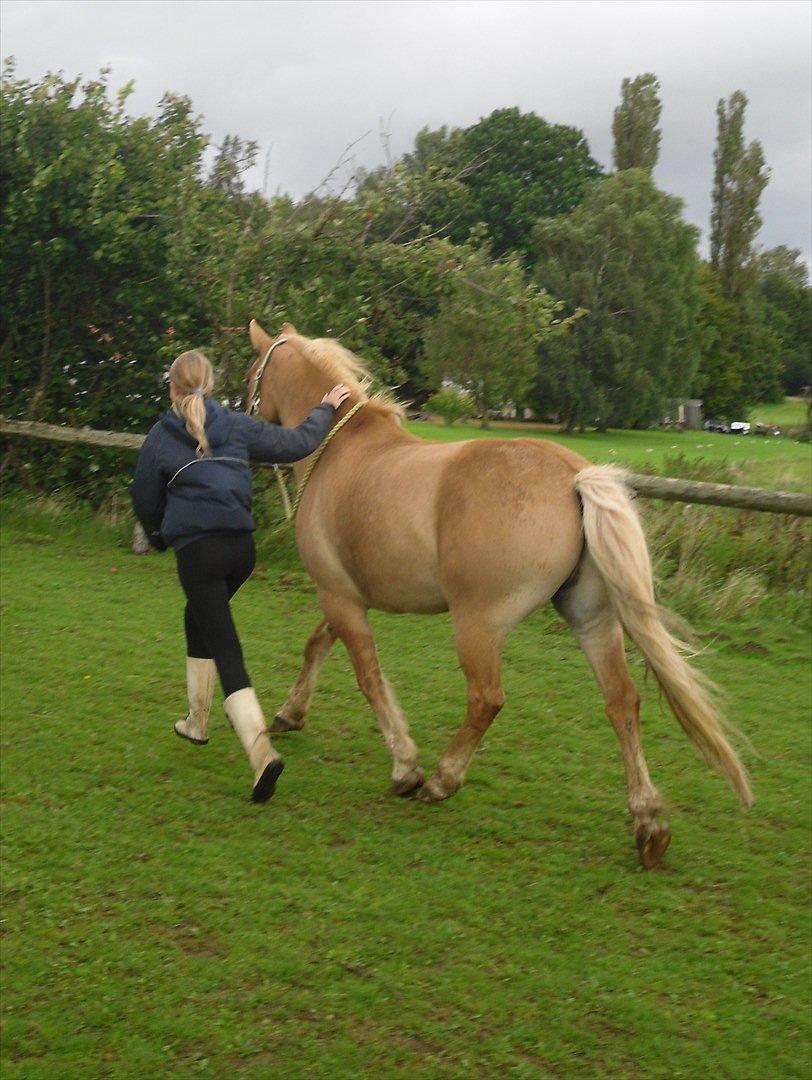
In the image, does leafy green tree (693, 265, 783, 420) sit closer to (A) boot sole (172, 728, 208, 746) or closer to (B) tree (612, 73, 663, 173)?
(B) tree (612, 73, 663, 173)

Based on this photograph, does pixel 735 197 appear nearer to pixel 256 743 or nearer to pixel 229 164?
pixel 229 164

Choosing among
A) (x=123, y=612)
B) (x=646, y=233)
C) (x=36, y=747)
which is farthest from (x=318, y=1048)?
(x=646, y=233)

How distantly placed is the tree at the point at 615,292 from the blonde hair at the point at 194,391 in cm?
4275

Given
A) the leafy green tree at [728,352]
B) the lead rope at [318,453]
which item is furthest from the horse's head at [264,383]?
the leafy green tree at [728,352]

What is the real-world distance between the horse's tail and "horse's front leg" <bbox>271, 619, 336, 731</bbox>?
6.67ft

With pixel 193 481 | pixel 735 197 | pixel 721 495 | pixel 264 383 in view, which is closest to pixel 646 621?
pixel 193 481

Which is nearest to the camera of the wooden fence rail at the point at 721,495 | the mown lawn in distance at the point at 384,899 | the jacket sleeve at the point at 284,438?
the mown lawn in distance at the point at 384,899

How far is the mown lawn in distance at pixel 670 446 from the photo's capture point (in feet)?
59.7

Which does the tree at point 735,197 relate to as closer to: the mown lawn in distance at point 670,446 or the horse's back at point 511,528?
the mown lawn in distance at point 670,446

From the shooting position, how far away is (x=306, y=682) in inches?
241

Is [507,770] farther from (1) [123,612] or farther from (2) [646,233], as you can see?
(2) [646,233]

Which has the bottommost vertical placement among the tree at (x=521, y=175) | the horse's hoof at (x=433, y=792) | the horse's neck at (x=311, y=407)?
the horse's hoof at (x=433, y=792)

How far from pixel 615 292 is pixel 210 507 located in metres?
45.4

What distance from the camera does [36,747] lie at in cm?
573
